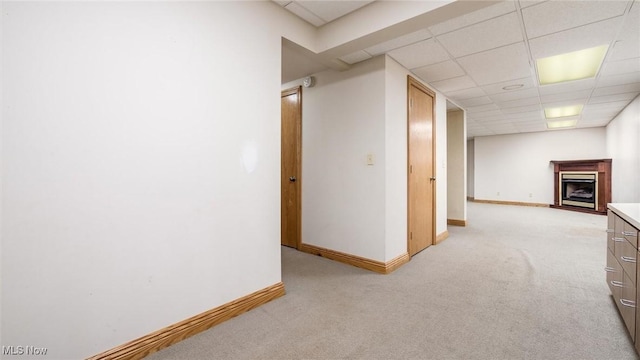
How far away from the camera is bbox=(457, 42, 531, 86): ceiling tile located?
276 cm

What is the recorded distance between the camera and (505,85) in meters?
3.82

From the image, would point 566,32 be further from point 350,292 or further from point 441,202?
point 350,292

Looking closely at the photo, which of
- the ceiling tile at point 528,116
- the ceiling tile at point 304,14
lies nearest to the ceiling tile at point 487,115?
the ceiling tile at point 528,116

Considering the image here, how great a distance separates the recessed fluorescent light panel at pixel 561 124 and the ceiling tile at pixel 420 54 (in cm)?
586

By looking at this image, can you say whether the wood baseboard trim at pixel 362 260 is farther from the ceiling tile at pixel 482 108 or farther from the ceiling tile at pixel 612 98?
the ceiling tile at pixel 612 98

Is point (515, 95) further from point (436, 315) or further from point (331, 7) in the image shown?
point (436, 315)

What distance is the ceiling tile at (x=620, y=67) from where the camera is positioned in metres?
2.98

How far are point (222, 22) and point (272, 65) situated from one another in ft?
1.54

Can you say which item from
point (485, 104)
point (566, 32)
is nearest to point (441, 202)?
point (485, 104)

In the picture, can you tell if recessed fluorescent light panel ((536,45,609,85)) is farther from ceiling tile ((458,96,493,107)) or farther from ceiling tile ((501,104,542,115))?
ceiling tile ((501,104,542,115))

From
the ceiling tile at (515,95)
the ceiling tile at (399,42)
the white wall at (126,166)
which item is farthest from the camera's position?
the ceiling tile at (515,95)

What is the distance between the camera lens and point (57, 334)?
50.6 inches

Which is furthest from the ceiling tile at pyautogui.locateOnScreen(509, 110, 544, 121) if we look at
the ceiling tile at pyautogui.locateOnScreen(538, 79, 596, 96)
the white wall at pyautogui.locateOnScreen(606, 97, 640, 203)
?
the ceiling tile at pyautogui.locateOnScreen(538, 79, 596, 96)

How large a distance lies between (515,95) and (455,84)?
4.47 ft
